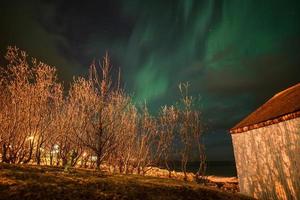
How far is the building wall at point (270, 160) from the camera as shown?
34.3ft

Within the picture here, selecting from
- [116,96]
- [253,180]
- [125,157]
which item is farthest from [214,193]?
[125,157]

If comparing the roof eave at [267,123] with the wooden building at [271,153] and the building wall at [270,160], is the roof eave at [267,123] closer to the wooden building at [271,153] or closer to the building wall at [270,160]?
the wooden building at [271,153]

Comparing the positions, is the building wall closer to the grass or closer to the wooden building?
the wooden building

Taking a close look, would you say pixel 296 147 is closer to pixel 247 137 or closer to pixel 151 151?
pixel 247 137

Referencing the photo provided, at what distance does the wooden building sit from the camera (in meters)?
10.4

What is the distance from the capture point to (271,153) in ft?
38.6

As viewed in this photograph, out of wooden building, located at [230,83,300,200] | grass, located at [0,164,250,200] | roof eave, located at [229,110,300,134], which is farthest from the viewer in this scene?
wooden building, located at [230,83,300,200]

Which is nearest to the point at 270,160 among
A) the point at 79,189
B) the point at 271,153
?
the point at 271,153

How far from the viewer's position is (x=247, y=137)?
13.6 m

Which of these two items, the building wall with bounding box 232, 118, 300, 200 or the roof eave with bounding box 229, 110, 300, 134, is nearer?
the roof eave with bounding box 229, 110, 300, 134

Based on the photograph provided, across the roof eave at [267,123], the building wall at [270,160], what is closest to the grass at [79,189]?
the building wall at [270,160]

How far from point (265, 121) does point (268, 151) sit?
1.45 m

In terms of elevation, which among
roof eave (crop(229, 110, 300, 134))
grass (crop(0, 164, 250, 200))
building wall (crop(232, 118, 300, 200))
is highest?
roof eave (crop(229, 110, 300, 134))

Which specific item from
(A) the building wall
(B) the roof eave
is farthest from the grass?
(B) the roof eave
